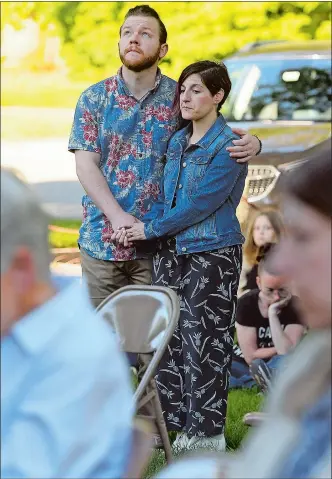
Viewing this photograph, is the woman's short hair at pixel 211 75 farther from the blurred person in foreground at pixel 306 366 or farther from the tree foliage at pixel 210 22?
the tree foliage at pixel 210 22

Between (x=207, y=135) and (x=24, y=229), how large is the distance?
2935 millimetres

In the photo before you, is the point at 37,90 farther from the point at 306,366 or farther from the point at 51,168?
the point at 306,366

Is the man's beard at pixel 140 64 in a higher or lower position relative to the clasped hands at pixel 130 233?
higher

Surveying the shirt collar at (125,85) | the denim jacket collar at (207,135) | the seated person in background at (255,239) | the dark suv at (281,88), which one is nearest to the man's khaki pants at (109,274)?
the denim jacket collar at (207,135)

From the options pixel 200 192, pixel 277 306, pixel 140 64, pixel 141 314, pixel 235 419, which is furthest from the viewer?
pixel 277 306

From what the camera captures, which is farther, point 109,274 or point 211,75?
point 109,274

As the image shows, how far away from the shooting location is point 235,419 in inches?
235

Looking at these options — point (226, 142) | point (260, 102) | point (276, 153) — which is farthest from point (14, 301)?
point (260, 102)

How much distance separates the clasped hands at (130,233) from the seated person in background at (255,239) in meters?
1.23

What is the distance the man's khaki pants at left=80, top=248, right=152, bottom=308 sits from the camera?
5.40 meters

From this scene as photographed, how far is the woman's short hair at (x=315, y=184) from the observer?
2174 millimetres

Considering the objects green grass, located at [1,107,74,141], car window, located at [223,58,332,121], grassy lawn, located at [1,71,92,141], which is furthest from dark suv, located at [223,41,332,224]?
green grass, located at [1,107,74,141]

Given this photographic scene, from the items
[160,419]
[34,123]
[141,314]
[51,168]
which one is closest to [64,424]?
[141,314]

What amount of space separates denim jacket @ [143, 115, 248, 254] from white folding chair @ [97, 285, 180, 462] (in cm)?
103
